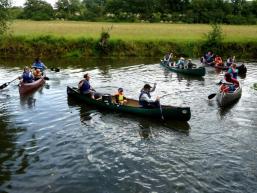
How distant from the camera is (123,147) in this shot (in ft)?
50.3

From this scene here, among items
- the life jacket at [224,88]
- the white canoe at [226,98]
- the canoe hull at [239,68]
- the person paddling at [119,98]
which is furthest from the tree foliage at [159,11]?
the person paddling at [119,98]

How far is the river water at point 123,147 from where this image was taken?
40.2ft

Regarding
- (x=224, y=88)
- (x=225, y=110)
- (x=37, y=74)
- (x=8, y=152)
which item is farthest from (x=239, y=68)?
(x=8, y=152)

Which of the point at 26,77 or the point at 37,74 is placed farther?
the point at 37,74

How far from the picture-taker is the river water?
1224cm

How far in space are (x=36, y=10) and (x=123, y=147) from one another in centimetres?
7962

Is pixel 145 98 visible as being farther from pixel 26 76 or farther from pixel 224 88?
pixel 26 76

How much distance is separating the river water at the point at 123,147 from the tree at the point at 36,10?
64136mm

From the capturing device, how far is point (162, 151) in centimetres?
1483

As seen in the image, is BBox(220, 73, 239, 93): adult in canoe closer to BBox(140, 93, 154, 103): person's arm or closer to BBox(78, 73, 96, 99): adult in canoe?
BBox(140, 93, 154, 103): person's arm

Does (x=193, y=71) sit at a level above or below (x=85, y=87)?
below

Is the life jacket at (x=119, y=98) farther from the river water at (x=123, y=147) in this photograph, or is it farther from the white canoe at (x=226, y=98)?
the white canoe at (x=226, y=98)

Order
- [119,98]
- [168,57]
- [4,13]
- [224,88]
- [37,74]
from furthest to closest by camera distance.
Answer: [168,57], [37,74], [224,88], [4,13], [119,98]

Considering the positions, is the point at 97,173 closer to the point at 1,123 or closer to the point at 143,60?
the point at 1,123
